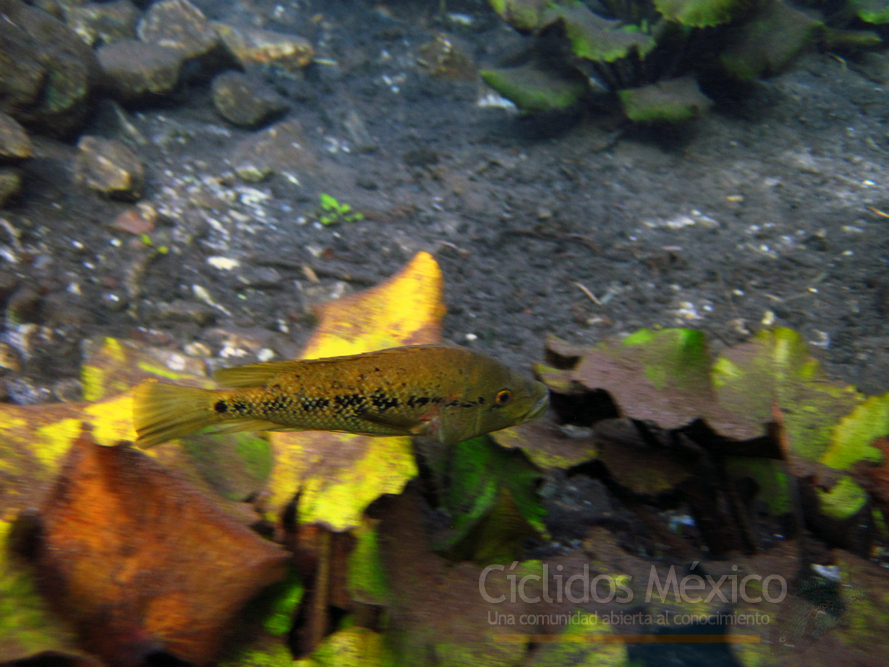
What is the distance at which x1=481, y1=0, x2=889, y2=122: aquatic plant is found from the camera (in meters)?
5.00

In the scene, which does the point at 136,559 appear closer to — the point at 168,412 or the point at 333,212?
the point at 168,412

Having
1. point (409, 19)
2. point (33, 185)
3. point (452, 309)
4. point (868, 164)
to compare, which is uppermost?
point (409, 19)

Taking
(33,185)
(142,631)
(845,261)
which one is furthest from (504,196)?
(142,631)

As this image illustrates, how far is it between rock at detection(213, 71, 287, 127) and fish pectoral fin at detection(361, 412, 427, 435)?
4.69 metres

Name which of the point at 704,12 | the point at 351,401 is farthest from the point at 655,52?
the point at 351,401

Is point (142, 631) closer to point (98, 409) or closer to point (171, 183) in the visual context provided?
point (98, 409)

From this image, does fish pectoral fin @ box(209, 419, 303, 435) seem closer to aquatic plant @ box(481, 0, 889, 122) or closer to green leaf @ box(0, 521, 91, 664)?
green leaf @ box(0, 521, 91, 664)

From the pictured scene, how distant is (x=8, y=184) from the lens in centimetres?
320

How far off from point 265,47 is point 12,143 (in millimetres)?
3638

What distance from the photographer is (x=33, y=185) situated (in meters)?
3.49

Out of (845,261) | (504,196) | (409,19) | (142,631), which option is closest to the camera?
(142,631)

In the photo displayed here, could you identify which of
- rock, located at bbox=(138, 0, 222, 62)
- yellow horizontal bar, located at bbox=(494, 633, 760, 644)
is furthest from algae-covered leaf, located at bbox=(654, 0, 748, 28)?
yellow horizontal bar, located at bbox=(494, 633, 760, 644)

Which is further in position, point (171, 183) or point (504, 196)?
point (504, 196)

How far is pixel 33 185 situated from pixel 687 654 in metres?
4.30
